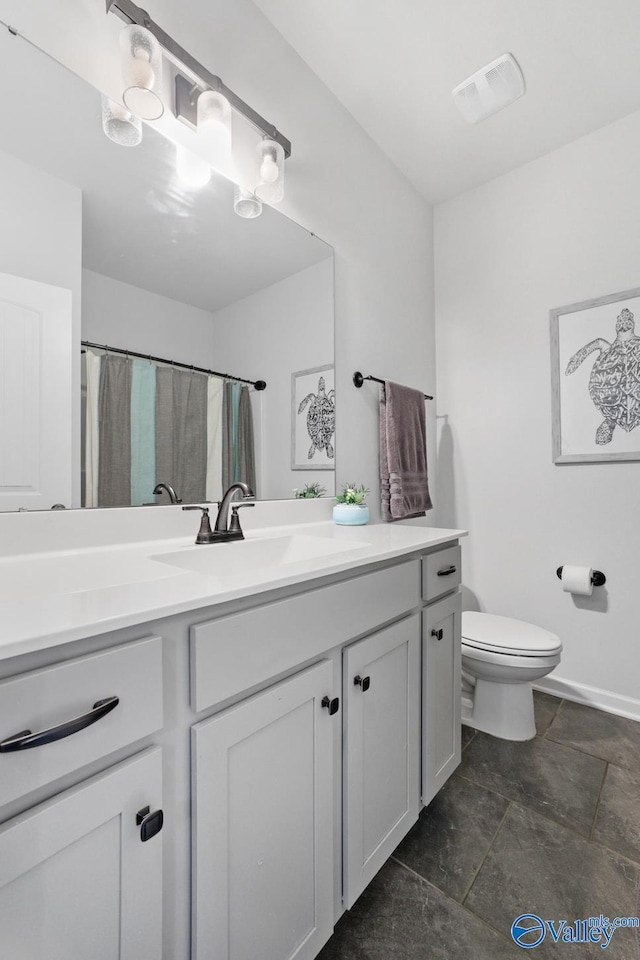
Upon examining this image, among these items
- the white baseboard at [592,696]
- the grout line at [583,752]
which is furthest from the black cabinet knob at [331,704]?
the white baseboard at [592,696]

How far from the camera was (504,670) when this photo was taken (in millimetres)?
1650

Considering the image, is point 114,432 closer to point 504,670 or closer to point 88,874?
point 88,874

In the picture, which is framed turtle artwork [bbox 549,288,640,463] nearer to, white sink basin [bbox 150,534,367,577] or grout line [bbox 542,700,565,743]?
grout line [bbox 542,700,565,743]

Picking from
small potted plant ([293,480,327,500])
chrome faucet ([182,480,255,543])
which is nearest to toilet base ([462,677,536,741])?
small potted plant ([293,480,327,500])

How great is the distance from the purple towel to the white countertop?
1.41ft

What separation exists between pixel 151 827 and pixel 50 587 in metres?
0.43

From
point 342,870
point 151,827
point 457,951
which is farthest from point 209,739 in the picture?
point 457,951

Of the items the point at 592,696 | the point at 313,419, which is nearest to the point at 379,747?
the point at 313,419

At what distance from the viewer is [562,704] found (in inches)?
80.2

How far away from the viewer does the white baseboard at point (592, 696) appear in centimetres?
192

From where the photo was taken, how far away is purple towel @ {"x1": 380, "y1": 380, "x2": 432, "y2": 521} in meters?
1.97

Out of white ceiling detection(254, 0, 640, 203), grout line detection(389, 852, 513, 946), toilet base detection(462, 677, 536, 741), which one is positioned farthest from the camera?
toilet base detection(462, 677, 536, 741)

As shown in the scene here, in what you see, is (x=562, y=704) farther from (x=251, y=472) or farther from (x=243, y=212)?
(x=243, y=212)

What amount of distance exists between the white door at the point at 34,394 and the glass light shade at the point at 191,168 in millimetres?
527
